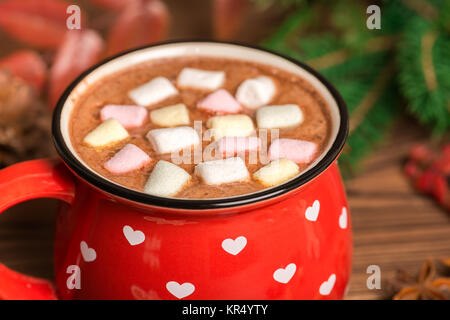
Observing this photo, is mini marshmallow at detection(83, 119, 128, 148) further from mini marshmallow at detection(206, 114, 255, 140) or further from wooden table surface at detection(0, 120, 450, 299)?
wooden table surface at detection(0, 120, 450, 299)

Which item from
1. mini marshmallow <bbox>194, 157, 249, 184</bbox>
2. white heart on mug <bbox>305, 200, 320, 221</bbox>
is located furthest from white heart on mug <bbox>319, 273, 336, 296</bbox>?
mini marshmallow <bbox>194, 157, 249, 184</bbox>

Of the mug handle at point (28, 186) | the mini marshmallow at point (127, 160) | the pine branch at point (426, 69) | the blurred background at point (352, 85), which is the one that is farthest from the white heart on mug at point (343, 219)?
the pine branch at point (426, 69)

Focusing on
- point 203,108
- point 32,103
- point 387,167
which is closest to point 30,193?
point 203,108

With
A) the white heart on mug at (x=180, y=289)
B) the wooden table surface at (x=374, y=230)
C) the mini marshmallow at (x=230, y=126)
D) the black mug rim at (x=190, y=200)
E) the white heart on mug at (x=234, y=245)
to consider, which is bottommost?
the wooden table surface at (x=374, y=230)

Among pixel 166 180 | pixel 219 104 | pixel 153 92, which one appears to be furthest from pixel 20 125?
pixel 166 180

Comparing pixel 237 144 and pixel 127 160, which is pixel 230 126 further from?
pixel 127 160

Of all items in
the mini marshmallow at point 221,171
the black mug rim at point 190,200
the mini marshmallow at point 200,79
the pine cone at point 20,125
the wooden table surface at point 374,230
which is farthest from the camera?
the pine cone at point 20,125

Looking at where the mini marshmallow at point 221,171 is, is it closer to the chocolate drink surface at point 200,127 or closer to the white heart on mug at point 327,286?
the chocolate drink surface at point 200,127

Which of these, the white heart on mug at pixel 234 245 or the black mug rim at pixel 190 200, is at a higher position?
the black mug rim at pixel 190 200
